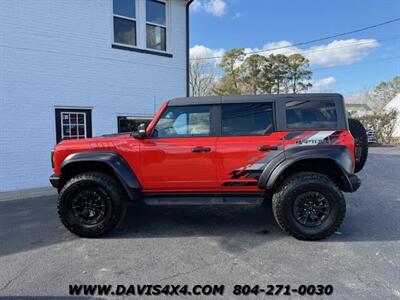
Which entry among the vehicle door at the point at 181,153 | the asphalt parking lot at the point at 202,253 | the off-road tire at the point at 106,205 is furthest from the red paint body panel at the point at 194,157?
the asphalt parking lot at the point at 202,253

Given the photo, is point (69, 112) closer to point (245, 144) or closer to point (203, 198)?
point (203, 198)

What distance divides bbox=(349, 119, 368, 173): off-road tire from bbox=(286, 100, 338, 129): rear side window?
0.59 meters

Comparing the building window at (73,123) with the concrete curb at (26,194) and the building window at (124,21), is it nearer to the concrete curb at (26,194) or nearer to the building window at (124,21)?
the concrete curb at (26,194)

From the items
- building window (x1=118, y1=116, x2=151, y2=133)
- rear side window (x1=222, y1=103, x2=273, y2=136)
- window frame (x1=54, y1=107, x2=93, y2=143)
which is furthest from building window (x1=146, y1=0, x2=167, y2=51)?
rear side window (x1=222, y1=103, x2=273, y2=136)

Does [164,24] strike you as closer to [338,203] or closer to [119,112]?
[119,112]

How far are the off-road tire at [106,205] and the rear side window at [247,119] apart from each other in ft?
5.92

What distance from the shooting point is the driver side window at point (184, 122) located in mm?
4258

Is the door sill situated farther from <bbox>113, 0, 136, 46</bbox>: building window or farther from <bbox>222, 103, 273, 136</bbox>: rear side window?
<bbox>113, 0, 136, 46</bbox>: building window

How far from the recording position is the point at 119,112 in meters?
8.27

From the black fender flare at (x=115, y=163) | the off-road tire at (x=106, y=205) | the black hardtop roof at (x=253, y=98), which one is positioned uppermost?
the black hardtop roof at (x=253, y=98)

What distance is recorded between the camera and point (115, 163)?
4.13m

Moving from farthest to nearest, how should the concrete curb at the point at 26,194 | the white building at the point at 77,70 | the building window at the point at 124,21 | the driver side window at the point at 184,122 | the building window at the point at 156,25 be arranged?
the building window at the point at 156,25, the building window at the point at 124,21, the white building at the point at 77,70, the concrete curb at the point at 26,194, the driver side window at the point at 184,122

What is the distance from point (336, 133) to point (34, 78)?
677 cm

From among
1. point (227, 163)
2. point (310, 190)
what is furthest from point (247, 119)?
point (310, 190)
